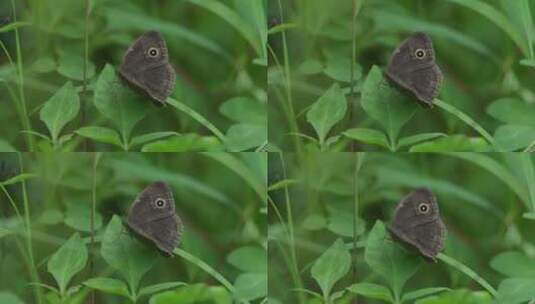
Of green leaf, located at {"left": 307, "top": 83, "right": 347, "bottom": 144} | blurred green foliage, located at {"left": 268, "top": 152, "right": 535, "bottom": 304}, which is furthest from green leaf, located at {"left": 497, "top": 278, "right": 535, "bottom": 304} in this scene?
green leaf, located at {"left": 307, "top": 83, "right": 347, "bottom": 144}

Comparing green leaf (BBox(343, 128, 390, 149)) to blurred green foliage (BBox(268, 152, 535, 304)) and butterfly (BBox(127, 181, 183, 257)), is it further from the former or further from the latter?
butterfly (BBox(127, 181, 183, 257))

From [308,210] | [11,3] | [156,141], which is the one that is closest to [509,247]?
[308,210]

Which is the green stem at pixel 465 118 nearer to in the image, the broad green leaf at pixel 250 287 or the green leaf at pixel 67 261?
the broad green leaf at pixel 250 287

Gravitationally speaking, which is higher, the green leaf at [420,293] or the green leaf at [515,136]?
the green leaf at [515,136]

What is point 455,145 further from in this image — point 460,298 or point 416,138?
point 460,298

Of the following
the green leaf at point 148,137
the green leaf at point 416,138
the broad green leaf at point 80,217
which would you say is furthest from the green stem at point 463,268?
the broad green leaf at point 80,217
